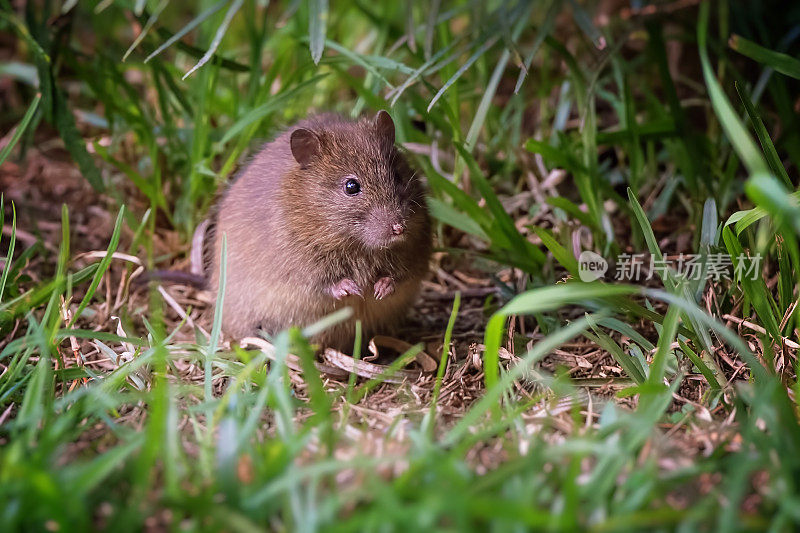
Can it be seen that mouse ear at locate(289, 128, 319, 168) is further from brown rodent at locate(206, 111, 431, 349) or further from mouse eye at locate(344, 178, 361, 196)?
mouse eye at locate(344, 178, 361, 196)

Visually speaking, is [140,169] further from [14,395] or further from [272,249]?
[14,395]

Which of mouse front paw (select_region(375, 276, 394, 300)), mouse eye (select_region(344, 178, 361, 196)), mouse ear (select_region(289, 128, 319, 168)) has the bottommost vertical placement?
mouse front paw (select_region(375, 276, 394, 300))

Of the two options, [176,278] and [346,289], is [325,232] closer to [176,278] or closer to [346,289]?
[346,289]

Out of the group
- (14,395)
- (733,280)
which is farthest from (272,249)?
(733,280)

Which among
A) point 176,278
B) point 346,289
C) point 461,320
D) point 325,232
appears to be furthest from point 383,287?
point 176,278

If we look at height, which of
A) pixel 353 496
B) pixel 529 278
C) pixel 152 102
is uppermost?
pixel 152 102

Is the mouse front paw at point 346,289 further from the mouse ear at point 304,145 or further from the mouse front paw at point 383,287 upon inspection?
the mouse ear at point 304,145

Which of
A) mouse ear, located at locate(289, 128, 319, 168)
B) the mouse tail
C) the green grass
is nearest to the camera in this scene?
the green grass

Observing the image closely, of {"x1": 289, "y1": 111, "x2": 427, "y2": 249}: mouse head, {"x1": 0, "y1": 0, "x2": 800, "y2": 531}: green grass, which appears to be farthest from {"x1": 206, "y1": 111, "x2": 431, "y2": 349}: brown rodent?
{"x1": 0, "y1": 0, "x2": 800, "y2": 531}: green grass

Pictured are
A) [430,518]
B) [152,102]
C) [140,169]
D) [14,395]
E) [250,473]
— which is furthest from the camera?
[152,102]

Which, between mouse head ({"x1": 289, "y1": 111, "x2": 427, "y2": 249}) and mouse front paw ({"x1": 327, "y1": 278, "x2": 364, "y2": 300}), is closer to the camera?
mouse head ({"x1": 289, "y1": 111, "x2": 427, "y2": 249})
